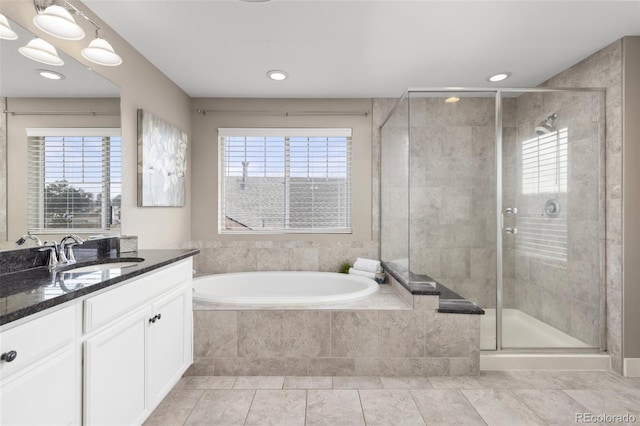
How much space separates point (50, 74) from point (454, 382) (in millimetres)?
2982

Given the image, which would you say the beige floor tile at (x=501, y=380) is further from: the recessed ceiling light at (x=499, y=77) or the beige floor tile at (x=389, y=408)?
the recessed ceiling light at (x=499, y=77)

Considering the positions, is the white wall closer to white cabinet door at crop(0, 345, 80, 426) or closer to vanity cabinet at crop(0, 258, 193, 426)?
vanity cabinet at crop(0, 258, 193, 426)

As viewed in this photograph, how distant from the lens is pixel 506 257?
8.30 ft

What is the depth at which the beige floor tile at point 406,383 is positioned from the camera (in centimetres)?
213

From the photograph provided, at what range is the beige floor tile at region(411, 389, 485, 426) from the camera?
1775 mm

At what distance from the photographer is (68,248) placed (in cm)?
169

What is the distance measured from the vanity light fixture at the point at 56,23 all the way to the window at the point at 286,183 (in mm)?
1931

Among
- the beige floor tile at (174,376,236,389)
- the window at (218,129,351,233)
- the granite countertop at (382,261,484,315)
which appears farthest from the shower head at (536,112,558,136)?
the beige floor tile at (174,376,236,389)

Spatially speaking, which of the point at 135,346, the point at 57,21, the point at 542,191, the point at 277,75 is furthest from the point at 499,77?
the point at 135,346

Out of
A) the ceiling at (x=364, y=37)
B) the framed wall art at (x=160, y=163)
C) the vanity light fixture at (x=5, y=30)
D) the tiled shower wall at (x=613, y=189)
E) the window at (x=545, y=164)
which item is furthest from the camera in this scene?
the window at (x=545, y=164)

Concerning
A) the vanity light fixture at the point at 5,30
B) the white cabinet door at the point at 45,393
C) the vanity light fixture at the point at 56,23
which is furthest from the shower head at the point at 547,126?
the vanity light fixture at the point at 5,30

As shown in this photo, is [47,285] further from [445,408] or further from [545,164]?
[545,164]

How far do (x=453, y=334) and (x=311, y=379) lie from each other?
1.04m

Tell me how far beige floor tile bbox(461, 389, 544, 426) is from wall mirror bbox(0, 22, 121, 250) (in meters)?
2.49
